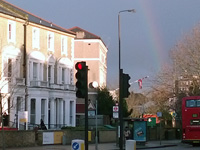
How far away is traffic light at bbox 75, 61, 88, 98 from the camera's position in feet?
55.2

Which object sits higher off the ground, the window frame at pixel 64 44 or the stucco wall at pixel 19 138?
the window frame at pixel 64 44

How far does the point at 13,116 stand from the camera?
49406 mm

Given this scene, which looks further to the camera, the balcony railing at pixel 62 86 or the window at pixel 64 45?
the window at pixel 64 45

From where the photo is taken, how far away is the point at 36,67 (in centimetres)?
5447

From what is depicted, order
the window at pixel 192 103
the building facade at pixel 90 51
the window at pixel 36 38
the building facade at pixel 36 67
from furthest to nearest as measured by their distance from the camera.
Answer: the building facade at pixel 90 51, the window at pixel 36 38, the building facade at pixel 36 67, the window at pixel 192 103

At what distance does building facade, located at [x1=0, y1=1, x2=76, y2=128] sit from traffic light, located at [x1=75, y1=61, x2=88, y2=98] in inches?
1119

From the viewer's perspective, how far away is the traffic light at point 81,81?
55.2ft

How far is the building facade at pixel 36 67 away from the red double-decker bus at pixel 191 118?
16.4m

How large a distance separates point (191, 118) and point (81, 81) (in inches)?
917

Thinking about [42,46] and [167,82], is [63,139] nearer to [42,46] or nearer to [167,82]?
[42,46]

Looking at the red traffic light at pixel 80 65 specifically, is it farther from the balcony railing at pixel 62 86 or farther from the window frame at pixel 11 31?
the balcony railing at pixel 62 86


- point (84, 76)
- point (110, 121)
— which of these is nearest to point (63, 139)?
point (84, 76)

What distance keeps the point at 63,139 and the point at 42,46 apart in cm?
1749

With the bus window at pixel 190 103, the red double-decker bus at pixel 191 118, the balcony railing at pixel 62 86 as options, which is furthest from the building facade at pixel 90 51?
the bus window at pixel 190 103
